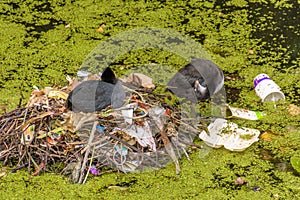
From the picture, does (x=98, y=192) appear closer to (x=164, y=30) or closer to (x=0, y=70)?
(x=0, y=70)

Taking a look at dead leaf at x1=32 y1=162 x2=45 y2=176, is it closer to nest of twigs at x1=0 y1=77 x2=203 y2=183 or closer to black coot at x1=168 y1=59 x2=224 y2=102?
nest of twigs at x1=0 y1=77 x2=203 y2=183

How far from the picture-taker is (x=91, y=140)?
286cm

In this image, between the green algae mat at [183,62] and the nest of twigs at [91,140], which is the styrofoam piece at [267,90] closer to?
the green algae mat at [183,62]

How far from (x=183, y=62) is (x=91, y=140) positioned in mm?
1039

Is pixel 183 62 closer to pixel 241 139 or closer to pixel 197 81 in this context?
pixel 197 81

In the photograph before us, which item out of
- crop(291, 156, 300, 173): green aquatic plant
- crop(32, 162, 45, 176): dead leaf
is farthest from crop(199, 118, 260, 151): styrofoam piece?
crop(32, 162, 45, 176): dead leaf

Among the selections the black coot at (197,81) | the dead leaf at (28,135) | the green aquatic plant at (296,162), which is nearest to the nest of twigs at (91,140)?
the dead leaf at (28,135)

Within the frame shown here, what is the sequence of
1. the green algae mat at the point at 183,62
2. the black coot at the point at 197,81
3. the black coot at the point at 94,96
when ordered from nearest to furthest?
the green algae mat at the point at 183,62, the black coot at the point at 94,96, the black coot at the point at 197,81

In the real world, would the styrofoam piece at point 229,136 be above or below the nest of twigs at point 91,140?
below

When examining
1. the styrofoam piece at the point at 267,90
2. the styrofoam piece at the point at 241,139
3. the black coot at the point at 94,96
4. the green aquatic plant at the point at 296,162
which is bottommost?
the green aquatic plant at the point at 296,162

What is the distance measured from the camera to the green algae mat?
9.30ft

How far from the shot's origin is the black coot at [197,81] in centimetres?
330

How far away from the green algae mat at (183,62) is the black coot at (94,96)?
34 centimetres

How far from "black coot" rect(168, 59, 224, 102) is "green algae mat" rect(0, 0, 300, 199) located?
80mm
